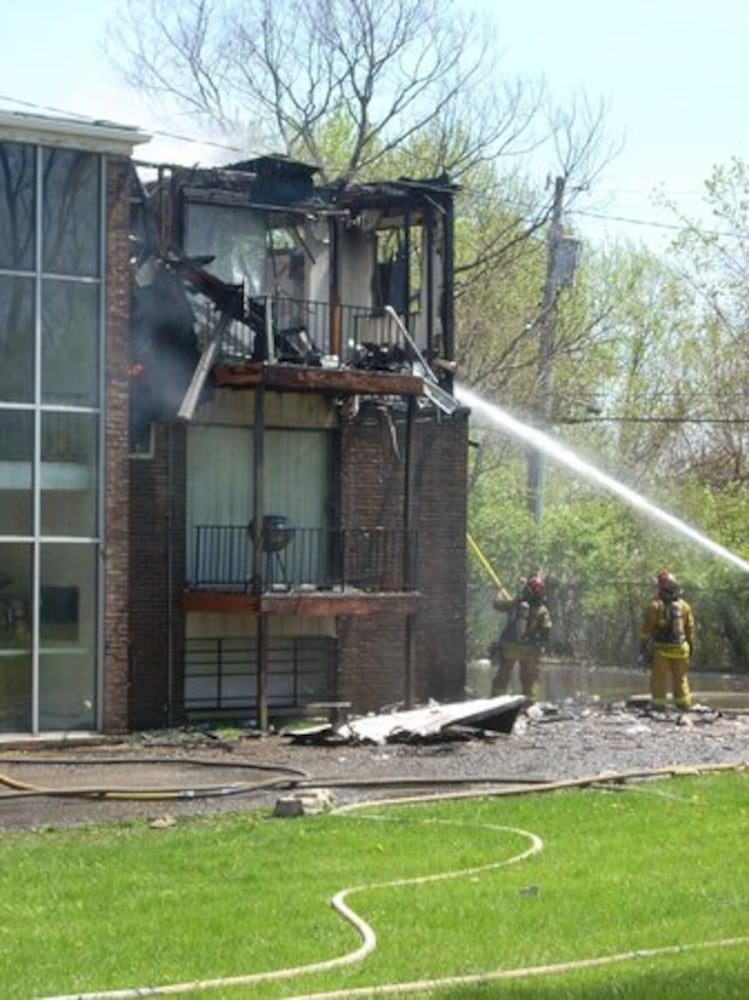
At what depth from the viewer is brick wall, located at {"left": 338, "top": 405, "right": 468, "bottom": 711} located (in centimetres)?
2795

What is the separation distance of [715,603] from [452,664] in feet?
56.7

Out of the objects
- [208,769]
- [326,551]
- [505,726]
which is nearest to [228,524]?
[326,551]

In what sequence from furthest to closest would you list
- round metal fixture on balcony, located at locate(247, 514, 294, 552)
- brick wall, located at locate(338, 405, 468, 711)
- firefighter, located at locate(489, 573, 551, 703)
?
firefighter, located at locate(489, 573, 551, 703)
brick wall, located at locate(338, 405, 468, 711)
round metal fixture on balcony, located at locate(247, 514, 294, 552)

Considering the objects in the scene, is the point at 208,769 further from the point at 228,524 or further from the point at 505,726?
the point at 228,524

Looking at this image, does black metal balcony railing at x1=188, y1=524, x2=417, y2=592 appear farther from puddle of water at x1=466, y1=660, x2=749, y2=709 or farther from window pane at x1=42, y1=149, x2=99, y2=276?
puddle of water at x1=466, y1=660, x2=749, y2=709

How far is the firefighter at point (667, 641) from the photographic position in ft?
94.2

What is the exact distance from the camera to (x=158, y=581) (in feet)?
85.7

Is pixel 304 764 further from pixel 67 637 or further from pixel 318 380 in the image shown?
pixel 318 380

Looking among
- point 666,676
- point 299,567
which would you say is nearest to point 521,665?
point 666,676

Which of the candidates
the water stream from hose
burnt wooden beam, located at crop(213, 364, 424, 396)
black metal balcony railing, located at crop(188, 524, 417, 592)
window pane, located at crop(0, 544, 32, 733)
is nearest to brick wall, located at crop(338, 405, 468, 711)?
black metal balcony railing, located at crop(188, 524, 417, 592)

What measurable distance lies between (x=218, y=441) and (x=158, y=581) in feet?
6.61

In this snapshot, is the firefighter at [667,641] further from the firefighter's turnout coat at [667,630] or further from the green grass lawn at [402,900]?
the green grass lawn at [402,900]

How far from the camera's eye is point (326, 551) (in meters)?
27.8

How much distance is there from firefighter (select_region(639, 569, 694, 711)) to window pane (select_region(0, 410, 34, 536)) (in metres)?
9.04
